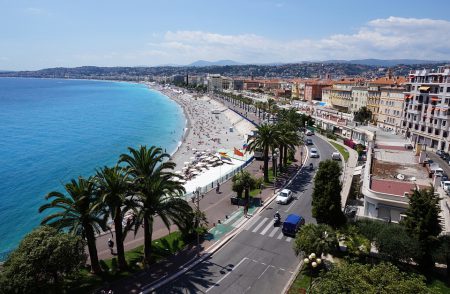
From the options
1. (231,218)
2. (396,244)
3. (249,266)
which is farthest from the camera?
(231,218)

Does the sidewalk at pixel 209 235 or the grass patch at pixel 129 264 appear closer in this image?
the grass patch at pixel 129 264

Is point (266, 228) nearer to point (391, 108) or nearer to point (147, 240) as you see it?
point (147, 240)

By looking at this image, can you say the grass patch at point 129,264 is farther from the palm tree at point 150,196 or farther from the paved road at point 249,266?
the paved road at point 249,266

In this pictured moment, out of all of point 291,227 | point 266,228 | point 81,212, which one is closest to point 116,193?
point 81,212

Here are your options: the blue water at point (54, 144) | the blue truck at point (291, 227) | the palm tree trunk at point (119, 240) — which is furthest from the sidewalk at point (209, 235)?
the blue water at point (54, 144)

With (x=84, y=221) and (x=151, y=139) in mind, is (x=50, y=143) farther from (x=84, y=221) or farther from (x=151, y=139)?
(x=84, y=221)

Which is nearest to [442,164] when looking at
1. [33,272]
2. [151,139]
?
[33,272]
